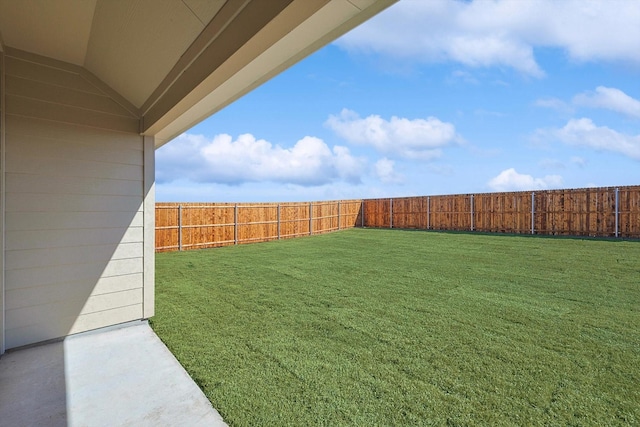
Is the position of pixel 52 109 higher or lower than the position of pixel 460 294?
higher

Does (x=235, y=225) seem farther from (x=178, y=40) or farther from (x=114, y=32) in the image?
(x=178, y=40)

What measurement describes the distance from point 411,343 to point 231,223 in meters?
8.45

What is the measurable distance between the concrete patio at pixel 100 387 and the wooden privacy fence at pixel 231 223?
6424 millimetres

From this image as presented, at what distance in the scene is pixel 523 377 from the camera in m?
2.08

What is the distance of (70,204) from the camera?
9.48 feet

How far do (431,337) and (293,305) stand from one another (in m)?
1.61

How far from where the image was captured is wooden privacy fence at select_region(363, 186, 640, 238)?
949cm

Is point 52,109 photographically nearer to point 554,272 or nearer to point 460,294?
point 460,294

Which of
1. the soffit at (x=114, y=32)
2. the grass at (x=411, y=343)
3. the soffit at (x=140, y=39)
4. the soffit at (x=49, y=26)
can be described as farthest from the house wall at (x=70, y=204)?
the grass at (x=411, y=343)

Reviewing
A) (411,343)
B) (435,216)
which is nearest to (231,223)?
(411,343)

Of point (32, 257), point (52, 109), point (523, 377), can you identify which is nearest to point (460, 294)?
point (523, 377)

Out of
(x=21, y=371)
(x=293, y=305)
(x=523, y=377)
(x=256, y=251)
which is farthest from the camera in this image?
(x=256, y=251)

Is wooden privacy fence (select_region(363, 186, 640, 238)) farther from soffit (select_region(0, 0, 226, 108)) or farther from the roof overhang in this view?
soffit (select_region(0, 0, 226, 108))

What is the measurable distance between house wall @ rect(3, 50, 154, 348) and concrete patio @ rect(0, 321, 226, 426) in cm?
37
